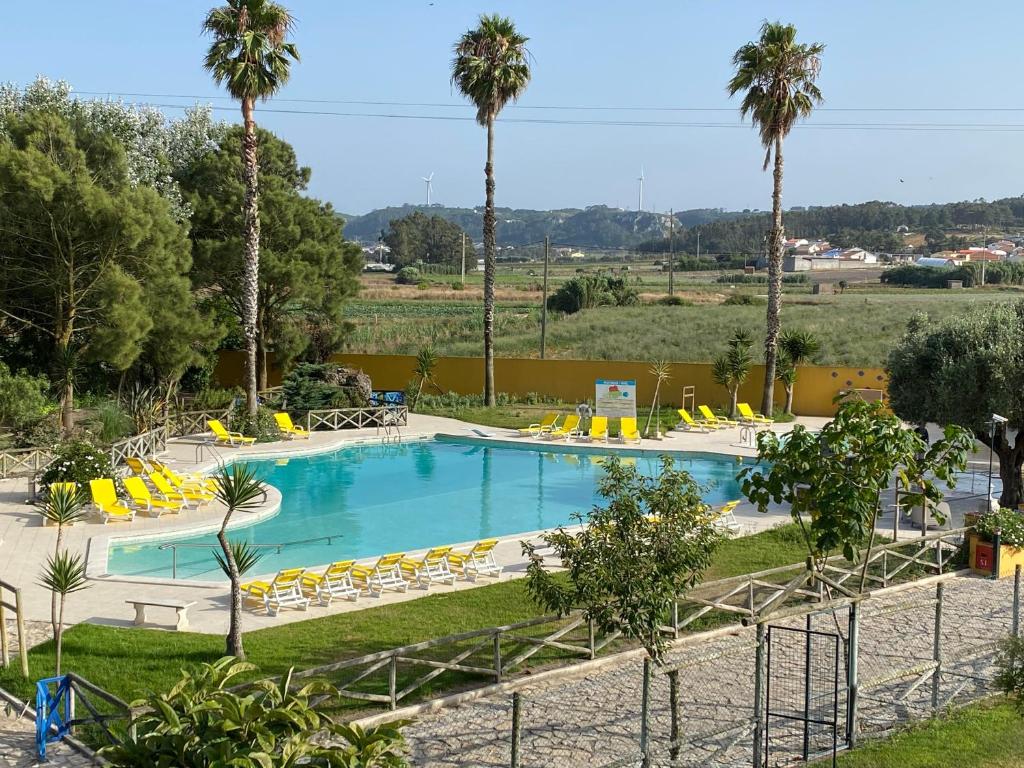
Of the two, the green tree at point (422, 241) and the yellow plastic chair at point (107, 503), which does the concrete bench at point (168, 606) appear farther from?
the green tree at point (422, 241)

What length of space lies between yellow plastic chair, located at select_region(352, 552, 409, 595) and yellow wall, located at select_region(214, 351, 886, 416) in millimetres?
19033

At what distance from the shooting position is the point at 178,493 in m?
19.2

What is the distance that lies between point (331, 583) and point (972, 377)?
11118 millimetres

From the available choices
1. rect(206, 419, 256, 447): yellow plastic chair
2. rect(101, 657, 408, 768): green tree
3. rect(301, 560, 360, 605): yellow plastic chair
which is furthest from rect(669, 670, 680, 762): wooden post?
rect(206, 419, 256, 447): yellow plastic chair

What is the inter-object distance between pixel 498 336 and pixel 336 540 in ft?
105

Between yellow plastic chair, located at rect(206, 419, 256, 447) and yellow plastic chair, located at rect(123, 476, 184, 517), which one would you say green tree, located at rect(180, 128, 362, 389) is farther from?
yellow plastic chair, located at rect(123, 476, 184, 517)

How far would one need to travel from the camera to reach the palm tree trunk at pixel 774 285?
29484mm

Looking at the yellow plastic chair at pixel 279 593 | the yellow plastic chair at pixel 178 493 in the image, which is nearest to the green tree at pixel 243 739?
the yellow plastic chair at pixel 279 593

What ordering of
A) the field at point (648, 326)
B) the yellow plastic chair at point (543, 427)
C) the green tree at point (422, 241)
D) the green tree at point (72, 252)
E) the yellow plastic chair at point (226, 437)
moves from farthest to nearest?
the green tree at point (422, 241), the field at point (648, 326), the yellow plastic chair at point (543, 427), the yellow plastic chair at point (226, 437), the green tree at point (72, 252)

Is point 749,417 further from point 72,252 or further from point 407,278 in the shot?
point 407,278

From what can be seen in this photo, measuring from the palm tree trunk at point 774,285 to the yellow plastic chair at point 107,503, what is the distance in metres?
18.1

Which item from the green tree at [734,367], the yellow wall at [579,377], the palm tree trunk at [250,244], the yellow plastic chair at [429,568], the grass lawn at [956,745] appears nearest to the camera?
the grass lawn at [956,745]

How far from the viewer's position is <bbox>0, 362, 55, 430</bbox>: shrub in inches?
894

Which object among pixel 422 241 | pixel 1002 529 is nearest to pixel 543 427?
pixel 1002 529
